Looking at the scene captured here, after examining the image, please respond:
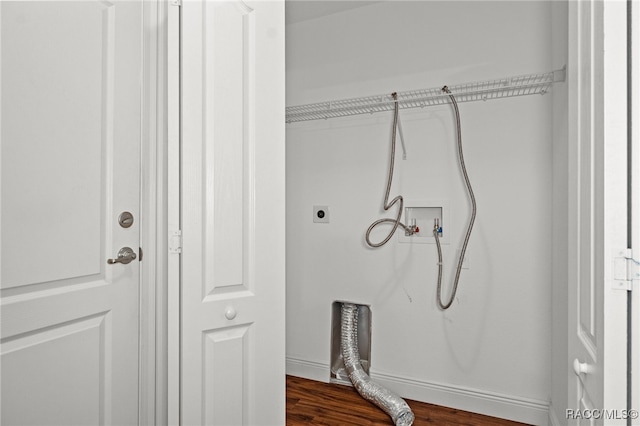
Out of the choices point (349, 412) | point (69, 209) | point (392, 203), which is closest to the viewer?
point (69, 209)

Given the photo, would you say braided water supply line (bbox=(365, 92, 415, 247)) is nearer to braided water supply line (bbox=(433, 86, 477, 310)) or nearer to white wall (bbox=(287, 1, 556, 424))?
white wall (bbox=(287, 1, 556, 424))

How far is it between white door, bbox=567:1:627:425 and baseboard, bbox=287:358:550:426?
117 centimetres

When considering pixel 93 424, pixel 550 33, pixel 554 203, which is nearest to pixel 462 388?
pixel 554 203

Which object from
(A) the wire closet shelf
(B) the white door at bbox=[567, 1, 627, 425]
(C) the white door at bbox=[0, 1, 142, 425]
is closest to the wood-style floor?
(C) the white door at bbox=[0, 1, 142, 425]

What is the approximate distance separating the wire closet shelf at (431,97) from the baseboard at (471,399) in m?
1.69

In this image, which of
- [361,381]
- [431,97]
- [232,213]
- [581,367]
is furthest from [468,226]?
[232,213]

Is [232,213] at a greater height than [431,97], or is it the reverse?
[431,97]

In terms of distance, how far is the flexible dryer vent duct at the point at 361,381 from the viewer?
199 centimetres

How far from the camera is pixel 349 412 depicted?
2.10m

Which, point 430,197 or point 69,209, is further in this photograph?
point 430,197

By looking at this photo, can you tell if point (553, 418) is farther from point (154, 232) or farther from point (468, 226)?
point (154, 232)

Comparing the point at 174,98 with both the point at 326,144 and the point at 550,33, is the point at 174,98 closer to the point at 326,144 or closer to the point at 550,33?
the point at 326,144

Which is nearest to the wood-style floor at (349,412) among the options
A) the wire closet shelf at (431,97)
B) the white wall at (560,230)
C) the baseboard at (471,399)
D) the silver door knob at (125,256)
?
the baseboard at (471,399)

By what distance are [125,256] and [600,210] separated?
1.39 m
